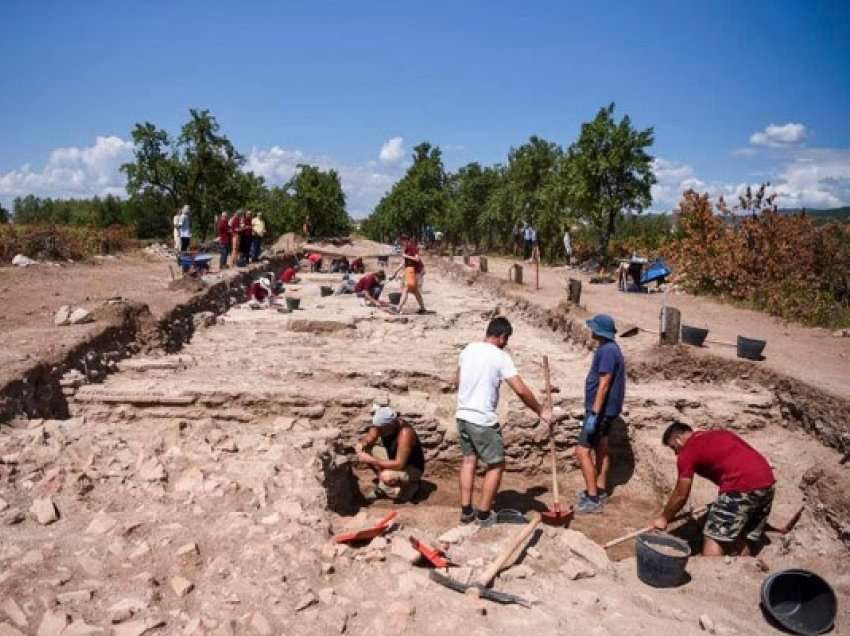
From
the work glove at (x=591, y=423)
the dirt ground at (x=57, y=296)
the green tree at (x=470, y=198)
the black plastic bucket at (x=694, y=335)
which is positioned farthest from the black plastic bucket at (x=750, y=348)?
the green tree at (x=470, y=198)

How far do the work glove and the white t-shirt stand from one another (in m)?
1.12

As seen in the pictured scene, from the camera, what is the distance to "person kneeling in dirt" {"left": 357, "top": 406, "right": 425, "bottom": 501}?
5.62m

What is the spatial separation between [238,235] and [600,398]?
14.5m

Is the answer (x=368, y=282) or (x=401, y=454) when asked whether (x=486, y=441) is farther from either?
(x=368, y=282)

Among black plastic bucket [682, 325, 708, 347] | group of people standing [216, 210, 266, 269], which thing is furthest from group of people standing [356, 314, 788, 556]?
group of people standing [216, 210, 266, 269]

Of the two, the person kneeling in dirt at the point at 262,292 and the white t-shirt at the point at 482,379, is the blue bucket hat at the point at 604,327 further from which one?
the person kneeling in dirt at the point at 262,292

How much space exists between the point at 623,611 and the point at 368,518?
6.48 feet

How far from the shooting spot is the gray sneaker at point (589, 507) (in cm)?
548

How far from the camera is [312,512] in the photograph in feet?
14.8

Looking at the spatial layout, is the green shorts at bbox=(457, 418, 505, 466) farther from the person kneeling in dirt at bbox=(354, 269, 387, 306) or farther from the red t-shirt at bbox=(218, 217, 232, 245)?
the red t-shirt at bbox=(218, 217, 232, 245)

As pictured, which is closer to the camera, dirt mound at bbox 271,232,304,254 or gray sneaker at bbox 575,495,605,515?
gray sneaker at bbox 575,495,605,515

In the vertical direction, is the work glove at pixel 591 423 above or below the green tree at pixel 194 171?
below

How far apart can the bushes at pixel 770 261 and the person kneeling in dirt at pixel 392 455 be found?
8246 millimetres

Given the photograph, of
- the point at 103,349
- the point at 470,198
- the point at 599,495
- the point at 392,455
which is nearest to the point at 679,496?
the point at 599,495
